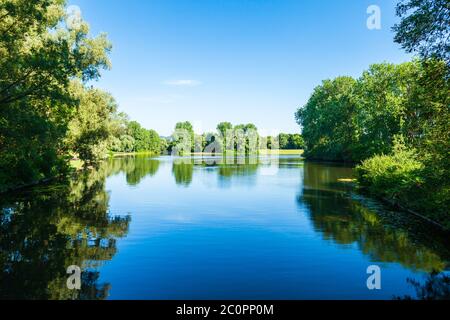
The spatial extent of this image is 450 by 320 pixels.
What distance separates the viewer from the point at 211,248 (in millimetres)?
15773

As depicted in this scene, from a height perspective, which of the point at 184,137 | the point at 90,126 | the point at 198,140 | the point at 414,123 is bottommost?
the point at 414,123

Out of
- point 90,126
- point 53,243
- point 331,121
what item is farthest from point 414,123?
point 331,121

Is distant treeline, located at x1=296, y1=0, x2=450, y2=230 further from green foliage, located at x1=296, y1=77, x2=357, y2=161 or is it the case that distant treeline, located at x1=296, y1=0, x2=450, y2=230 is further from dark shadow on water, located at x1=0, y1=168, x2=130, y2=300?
dark shadow on water, located at x1=0, y1=168, x2=130, y2=300

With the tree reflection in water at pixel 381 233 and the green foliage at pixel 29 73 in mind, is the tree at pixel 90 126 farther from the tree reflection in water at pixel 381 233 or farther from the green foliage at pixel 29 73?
the tree reflection in water at pixel 381 233

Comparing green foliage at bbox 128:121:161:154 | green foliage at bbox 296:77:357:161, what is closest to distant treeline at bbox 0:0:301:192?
green foliage at bbox 296:77:357:161

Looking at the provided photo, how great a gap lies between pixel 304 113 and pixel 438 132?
10689 cm

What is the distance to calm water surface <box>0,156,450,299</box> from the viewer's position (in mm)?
11164

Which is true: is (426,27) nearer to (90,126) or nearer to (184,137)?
(90,126)

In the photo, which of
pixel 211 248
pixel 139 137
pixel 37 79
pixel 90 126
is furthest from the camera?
pixel 139 137

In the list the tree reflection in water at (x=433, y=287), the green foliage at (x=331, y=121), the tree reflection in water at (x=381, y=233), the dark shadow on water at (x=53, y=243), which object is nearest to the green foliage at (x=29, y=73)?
the dark shadow on water at (x=53, y=243)

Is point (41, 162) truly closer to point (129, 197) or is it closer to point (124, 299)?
point (129, 197)

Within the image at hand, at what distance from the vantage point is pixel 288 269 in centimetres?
1301

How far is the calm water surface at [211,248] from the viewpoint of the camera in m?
11.2

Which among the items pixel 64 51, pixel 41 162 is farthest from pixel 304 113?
pixel 64 51
